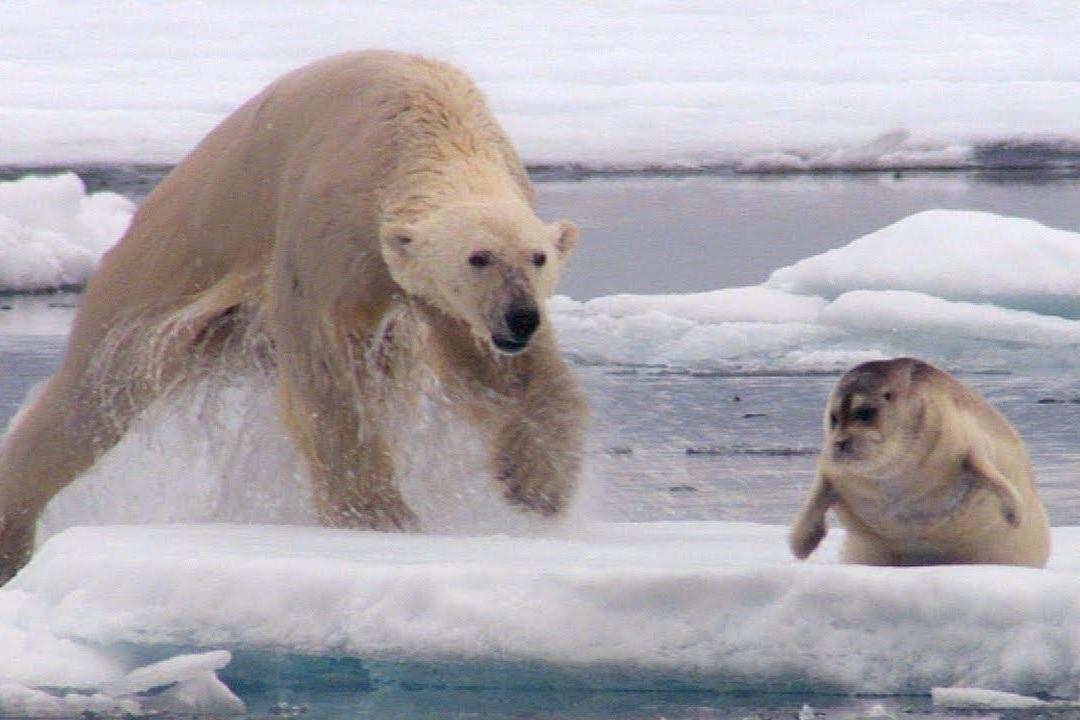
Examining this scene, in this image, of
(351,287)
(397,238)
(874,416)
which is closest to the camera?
(874,416)

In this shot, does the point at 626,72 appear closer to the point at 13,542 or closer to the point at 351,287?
the point at 13,542

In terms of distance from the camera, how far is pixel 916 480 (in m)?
3.98

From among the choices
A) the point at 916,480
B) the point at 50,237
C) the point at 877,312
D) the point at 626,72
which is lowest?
the point at 626,72

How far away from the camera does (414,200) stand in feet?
15.3

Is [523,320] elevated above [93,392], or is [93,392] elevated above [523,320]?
[523,320]

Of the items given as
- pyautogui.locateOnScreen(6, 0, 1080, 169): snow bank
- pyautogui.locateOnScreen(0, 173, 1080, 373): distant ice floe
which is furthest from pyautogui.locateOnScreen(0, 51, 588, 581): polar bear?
pyautogui.locateOnScreen(6, 0, 1080, 169): snow bank

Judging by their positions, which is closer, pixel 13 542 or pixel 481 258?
pixel 481 258

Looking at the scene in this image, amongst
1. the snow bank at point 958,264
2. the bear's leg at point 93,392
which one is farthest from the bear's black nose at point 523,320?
the snow bank at point 958,264

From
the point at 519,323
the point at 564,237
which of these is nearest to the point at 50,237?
the point at 564,237

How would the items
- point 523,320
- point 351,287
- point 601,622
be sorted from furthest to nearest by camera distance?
point 351,287 < point 523,320 < point 601,622

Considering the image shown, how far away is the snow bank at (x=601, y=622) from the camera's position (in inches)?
141

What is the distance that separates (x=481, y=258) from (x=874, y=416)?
0.99 metres

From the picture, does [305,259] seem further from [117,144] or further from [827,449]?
[117,144]

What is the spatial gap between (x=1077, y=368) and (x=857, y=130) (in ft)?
25.4
